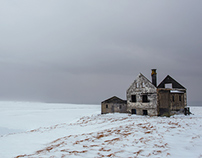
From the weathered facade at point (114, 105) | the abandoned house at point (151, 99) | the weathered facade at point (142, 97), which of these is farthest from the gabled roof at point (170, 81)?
the weathered facade at point (114, 105)

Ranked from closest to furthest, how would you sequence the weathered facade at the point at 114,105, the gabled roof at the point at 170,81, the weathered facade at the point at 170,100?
1. the weathered facade at the point at 170,100
2. the gabled roof at the point at 170,81
3. the weathered facade at the point at 114,105

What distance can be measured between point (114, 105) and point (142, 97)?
5958mm

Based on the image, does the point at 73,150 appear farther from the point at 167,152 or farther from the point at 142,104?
the point at 142,104

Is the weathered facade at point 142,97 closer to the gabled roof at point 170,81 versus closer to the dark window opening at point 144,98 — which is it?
the dark window opening at point 144,98

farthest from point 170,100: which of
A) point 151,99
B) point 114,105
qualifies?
point 114,105

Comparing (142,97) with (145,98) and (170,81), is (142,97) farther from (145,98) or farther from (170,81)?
(170,81)

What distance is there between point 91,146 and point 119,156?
6.67 ft

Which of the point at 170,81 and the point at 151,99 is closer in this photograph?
the point at 151,99

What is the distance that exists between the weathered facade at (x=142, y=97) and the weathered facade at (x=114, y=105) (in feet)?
3.69

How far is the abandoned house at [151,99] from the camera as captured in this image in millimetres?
29219

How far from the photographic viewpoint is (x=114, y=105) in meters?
34.1

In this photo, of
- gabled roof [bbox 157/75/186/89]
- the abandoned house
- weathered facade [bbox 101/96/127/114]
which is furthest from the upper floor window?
gabled roof [bbox 157/75/186/89]

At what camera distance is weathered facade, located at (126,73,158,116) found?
29406 millimetres

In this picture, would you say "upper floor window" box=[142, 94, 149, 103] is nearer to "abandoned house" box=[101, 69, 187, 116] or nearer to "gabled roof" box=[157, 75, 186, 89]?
"abandoned house" box=[101, 69, 187, 116]
